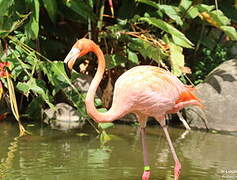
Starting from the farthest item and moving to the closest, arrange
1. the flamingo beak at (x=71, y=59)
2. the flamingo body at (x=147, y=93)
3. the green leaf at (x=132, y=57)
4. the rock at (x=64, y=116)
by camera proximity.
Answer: the rock at (x=64, y=116), the green leaf at (x=132, y=57), the flamingo body at (x=147, y=93), the flamingo beak at (x=71, y=59)

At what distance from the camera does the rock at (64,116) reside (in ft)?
18.8

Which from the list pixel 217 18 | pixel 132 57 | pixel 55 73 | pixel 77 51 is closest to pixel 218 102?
pixel 217 18

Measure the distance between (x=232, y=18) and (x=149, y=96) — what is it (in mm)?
3321

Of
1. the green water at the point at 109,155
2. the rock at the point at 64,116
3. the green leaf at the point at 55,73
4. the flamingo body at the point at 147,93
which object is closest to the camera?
the flamingo body at the point at 147,93

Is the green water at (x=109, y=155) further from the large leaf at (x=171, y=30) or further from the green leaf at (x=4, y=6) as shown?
the green leaf at (x=4, y=6)

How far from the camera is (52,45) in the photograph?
5961mm

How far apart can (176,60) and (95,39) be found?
1054 millimetres

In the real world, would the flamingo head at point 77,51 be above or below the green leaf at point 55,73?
above

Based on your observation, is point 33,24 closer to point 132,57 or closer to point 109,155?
point 132,57

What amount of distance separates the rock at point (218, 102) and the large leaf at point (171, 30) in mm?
638

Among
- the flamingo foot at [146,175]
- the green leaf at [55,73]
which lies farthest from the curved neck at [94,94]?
the green leaf at [55,73]

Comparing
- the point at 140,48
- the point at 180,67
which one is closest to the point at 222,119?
the point at 180,67

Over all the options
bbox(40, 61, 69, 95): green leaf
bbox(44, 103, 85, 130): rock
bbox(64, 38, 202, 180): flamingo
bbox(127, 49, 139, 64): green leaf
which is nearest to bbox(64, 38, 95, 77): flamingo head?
bbox(64, 38, 202, 180): flamingo

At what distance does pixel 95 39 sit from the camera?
237 inches
